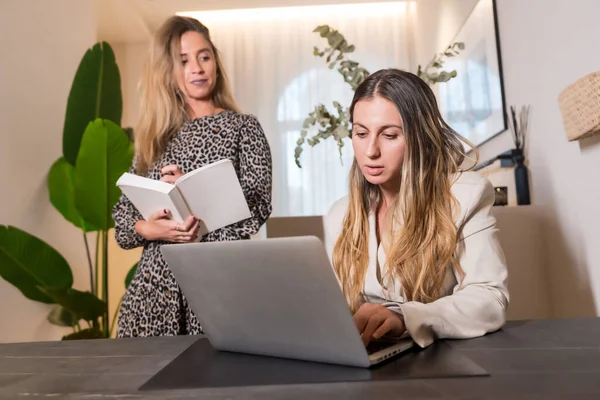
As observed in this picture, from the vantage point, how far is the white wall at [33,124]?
218 cm

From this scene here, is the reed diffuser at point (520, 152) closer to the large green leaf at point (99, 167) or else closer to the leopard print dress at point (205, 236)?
the leopard print dress at point (205, 236)

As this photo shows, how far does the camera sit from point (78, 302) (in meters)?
2.22

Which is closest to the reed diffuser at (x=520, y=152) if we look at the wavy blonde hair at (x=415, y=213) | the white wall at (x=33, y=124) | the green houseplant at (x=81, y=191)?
the wavy blonde hair at (x=415, y=213)

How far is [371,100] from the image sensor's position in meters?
1.05

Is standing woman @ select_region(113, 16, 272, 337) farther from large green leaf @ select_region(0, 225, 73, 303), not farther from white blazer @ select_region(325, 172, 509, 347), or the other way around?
large green leaf @ select_region(0, 225, 73, 303)

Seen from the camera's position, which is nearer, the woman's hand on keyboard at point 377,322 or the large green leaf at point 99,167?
the woman's hand on keyboard at point 377,322

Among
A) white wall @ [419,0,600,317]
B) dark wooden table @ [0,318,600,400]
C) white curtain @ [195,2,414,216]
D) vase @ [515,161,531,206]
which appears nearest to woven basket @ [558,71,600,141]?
white wall @ [419,0,600,317]

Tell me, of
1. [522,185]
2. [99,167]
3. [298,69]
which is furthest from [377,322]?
[298,69]

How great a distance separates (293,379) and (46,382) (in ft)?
1.01

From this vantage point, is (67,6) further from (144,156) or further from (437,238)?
(437,238)

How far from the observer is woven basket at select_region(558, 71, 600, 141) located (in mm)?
1393

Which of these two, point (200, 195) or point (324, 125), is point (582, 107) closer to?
point (324, 125)

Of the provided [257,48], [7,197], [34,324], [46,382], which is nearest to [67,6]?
[7,197]

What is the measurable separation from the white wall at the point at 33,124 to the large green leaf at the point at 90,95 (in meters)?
0.15
